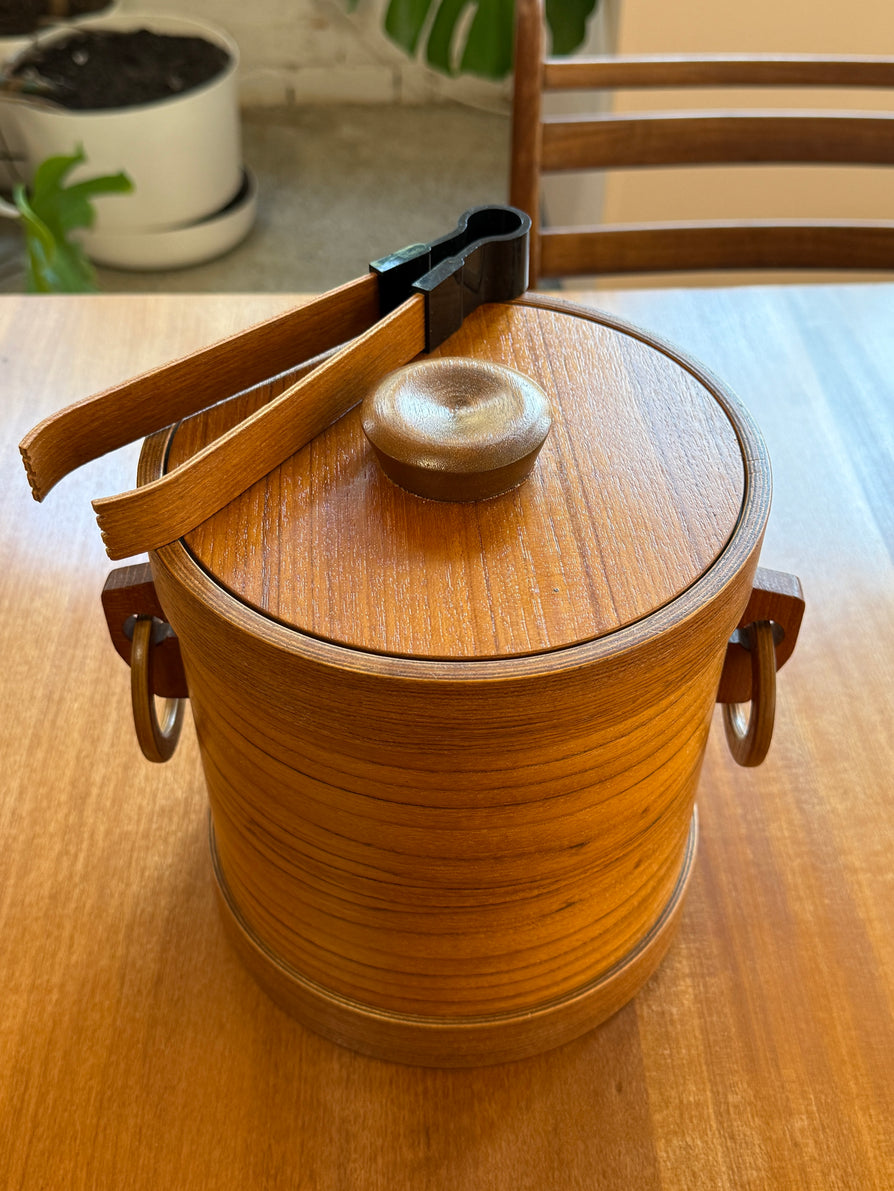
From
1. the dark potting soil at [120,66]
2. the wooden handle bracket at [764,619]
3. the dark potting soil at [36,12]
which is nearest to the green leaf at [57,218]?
the dark potting soil at [120,66]

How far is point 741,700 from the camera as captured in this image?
55cm

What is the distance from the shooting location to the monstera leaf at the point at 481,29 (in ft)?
7.55

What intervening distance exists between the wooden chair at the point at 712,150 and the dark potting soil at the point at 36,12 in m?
2.12

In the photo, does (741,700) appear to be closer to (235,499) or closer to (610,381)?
(610,381)

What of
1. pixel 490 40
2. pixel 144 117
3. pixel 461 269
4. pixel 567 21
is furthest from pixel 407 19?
pixel 461 269

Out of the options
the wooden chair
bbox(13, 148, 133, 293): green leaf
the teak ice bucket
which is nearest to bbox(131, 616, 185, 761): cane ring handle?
the teak ice bucket

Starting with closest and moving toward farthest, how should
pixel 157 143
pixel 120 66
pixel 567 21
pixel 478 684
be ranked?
pixel 478 684 → pixel 567 21 → pixel 157 143 → pixel 120 66

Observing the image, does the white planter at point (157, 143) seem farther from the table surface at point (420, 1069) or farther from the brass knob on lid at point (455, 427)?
the brass knob on lid at point (455, 427)

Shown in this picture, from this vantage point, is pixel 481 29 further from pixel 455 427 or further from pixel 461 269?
pixel 455 427

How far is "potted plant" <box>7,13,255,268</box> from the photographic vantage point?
7.77 ft

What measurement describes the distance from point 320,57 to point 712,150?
8.08ft

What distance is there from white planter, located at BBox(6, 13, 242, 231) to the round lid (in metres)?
2.17

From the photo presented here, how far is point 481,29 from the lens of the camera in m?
2.32

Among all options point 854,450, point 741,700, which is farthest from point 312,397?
point 854,450
